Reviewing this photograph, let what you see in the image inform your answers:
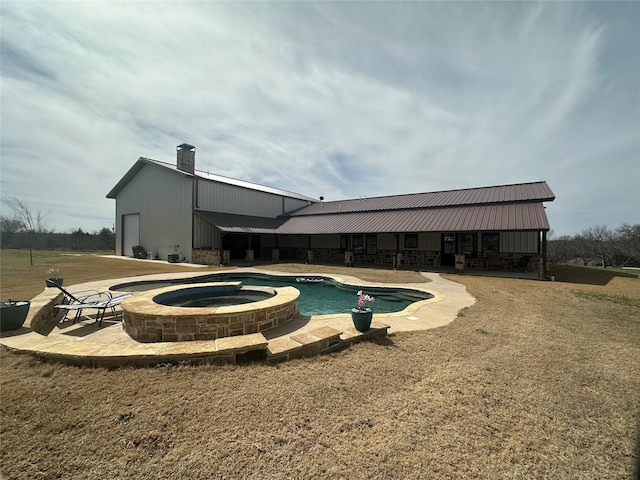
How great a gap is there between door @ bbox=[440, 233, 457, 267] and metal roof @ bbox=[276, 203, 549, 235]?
1354 mm

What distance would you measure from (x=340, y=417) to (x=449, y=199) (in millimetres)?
20510

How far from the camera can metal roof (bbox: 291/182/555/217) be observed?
1722 centimetres

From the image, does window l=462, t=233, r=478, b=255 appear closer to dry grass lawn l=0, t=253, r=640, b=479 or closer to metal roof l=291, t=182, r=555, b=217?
metal roof l=291, t=182, r=555, b=217

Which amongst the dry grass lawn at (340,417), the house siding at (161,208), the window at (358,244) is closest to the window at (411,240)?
the window at (358,244)

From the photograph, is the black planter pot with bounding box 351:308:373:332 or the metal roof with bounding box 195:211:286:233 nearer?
the black planter pot with bounding box 351:308:373:332

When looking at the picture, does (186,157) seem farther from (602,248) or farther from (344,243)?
(602,248)

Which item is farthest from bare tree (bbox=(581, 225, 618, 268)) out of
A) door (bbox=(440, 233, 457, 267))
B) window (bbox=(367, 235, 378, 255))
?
window (bbox=(367, 235, 378, 255))

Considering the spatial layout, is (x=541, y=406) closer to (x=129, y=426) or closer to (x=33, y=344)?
(x=129, y=426)

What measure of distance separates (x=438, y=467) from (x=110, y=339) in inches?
220

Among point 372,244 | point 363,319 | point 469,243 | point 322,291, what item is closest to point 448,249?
point 469,243

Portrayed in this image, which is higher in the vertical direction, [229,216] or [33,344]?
[229,216]

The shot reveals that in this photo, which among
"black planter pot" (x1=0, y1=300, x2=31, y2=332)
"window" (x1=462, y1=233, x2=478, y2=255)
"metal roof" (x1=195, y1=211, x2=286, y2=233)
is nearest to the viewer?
"black planter pot" (x1=0, y1=300, x2=31, y2=332)

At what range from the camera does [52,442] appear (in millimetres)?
2408

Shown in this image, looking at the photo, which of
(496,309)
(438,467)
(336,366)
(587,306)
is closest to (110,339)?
(336,366)
